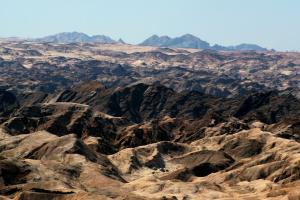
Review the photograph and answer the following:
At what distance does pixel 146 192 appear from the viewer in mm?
95375

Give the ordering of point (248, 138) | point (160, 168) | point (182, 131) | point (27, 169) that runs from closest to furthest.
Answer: point (27, 169), point (160, 168), point (248, 138), point (182, 131)

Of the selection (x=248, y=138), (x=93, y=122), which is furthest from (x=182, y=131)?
(x=248, y=138)

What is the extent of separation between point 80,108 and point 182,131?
28.6 meters

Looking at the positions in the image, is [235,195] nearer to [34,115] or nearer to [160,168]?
[160,168]

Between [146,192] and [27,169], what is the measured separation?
61.0 feet

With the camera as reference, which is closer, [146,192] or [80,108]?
[146,192]

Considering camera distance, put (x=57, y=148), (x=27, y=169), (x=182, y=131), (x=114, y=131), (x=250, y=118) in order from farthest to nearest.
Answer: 1. (x=250, y=118)
2. (x=182, y=131)
3. (x=114, y=131)
4. (x=57, y=148)
5. (x=27, y=169)

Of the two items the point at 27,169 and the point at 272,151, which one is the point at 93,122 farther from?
the point at 27,169

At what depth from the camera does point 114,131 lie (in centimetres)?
15700

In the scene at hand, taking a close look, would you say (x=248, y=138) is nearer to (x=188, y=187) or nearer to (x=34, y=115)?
(x=188, y=187)

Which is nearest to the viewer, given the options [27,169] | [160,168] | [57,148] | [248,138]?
[27,169]

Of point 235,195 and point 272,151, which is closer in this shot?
point 235,195

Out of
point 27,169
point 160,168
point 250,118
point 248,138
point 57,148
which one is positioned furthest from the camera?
point 250,118

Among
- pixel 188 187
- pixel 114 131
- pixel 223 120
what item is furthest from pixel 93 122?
pixel 188 187
